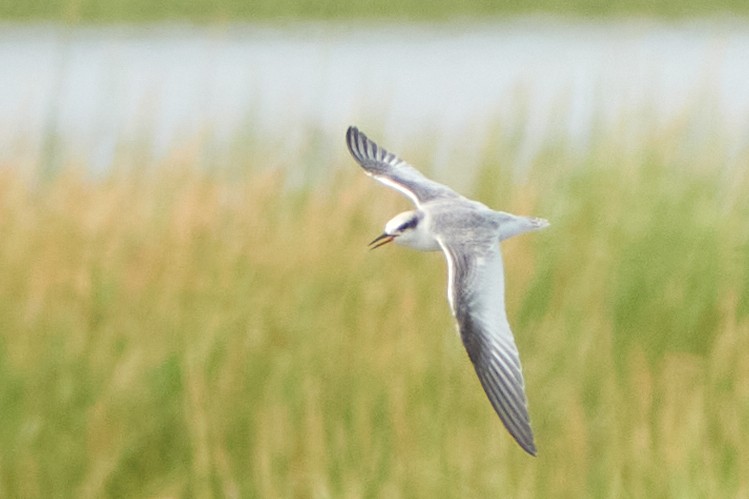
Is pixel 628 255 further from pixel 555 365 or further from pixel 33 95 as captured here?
pixel 33 95

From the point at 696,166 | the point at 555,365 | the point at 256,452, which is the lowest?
the point at 256,452

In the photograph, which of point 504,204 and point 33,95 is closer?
point 504,204

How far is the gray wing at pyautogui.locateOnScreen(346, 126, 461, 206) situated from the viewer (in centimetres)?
253

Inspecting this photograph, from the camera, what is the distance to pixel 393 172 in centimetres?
277

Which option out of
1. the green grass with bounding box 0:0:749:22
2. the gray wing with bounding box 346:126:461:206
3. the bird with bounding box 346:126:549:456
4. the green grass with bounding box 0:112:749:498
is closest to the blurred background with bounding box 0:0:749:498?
the green grass with bounding box 0:112:749:498

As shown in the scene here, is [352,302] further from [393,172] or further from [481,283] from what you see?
[481,283]

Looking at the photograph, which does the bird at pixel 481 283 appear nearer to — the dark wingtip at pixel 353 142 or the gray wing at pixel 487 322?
the gray wing at pixel 487 322

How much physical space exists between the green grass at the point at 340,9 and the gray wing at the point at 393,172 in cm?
1420

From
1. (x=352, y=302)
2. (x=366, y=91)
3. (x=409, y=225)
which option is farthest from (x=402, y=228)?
(x=366, y=91)

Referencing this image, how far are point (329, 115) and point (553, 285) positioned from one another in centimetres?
641

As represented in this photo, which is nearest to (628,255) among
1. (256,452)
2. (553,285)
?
(553,285)

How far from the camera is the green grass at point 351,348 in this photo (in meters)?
3.49

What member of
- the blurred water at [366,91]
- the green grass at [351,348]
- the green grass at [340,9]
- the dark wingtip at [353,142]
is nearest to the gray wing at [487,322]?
the dark wingtip at [353,142]

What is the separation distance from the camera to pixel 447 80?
12.4m
